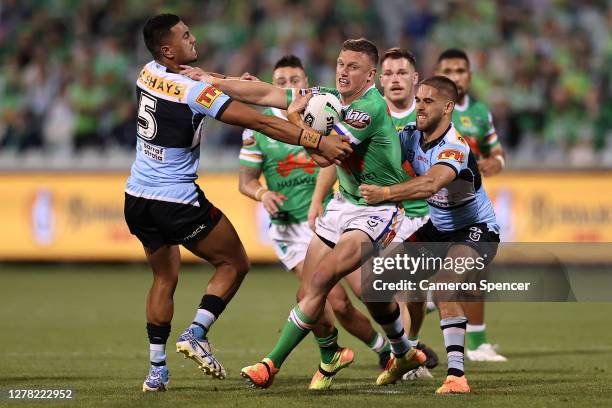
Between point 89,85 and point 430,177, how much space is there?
13.3 metres

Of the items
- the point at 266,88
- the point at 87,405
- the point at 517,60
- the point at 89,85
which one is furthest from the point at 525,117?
the point at 87,405

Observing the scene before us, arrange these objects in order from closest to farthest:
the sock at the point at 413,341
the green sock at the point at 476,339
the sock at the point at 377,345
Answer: the sock at the point at 377,345 → the sock at the point at 413,341 → the green sock at the point at 476,339

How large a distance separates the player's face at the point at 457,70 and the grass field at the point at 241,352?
253cm

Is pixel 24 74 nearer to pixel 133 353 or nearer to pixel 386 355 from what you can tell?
pixel 133 353

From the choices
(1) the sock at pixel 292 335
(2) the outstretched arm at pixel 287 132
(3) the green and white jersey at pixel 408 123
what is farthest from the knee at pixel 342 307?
(2) the outstretched arm at pixel 287 132

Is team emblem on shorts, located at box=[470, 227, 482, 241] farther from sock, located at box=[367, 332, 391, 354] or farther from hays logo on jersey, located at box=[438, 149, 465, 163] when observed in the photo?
sock, located at box=[367, 332, 391, 354]

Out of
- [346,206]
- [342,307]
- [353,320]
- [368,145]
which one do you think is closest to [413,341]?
[353,320]

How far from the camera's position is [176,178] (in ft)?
27.0

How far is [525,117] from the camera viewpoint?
18.3 meters

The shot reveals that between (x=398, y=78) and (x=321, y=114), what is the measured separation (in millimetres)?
2011

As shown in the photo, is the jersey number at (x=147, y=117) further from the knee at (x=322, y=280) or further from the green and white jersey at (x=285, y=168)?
the green and white jersey at (x=285, y=168)

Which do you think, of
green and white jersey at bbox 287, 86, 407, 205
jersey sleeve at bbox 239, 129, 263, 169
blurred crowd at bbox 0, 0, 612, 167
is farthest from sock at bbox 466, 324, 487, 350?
blurred crowd at bbox 0, 0, 612, 167

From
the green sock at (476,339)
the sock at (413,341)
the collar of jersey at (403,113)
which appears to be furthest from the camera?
the green sock at (476,339)

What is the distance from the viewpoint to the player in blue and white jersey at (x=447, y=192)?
792 cm
